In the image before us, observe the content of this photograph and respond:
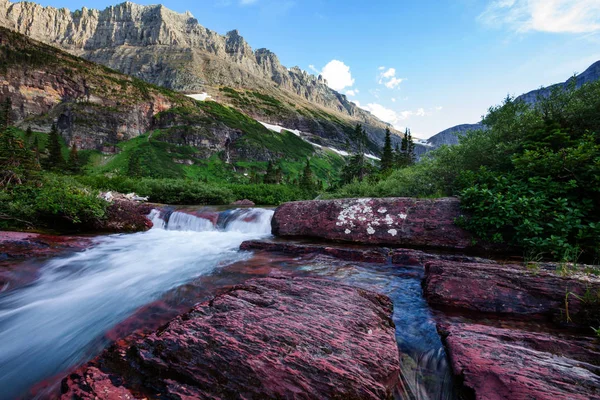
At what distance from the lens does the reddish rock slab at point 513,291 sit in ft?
9.18

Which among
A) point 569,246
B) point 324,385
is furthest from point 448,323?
point 569,246

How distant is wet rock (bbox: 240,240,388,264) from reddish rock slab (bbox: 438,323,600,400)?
8.60 feet

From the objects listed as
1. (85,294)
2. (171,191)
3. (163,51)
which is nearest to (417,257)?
(85,294)

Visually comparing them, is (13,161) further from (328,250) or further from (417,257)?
(417,257)

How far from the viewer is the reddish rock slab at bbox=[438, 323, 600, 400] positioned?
5.38 feet

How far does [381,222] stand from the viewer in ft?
20.2

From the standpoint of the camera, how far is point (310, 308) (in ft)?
8.87

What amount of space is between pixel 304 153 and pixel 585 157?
318ft

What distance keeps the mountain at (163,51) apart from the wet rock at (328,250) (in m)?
127

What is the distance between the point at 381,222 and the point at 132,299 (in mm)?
5283

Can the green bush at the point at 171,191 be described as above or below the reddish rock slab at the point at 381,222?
above

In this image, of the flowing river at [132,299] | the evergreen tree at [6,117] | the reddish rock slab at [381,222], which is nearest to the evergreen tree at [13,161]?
the evergreen tree at [6,117]

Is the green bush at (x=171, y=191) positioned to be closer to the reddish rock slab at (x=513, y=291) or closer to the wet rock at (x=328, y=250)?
the wet rock at (x=328, y=250)

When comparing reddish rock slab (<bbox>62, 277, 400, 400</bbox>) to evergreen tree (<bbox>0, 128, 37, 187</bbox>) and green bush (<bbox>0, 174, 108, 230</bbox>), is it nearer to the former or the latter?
green bush (<bbox>0, 174, 108, 230</bbox>)
